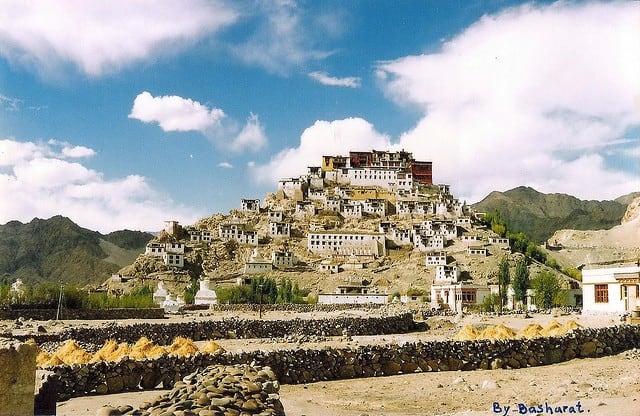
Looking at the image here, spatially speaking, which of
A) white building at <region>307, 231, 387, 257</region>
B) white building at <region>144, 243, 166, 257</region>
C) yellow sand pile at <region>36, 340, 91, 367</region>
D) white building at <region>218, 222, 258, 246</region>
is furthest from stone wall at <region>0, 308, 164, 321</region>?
white building at <region>218, 222, 258, 246</region>

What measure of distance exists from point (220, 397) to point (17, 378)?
2.83 metres

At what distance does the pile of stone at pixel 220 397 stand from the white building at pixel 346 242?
111 meters

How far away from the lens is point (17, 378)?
905cm

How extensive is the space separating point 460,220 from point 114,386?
11981 cm

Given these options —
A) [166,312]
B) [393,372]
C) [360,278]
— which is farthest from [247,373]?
[360,278]

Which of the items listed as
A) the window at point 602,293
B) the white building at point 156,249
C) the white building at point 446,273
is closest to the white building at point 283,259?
the white building at point 156,249

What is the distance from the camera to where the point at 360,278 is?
4067 inches

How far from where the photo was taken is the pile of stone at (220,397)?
822 cm

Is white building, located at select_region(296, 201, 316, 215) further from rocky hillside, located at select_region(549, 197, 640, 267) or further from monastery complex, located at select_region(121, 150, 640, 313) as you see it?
rocky hillside, located at select_region(549, 197, 640, 267)

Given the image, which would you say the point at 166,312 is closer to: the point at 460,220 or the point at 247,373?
the point at 247,373

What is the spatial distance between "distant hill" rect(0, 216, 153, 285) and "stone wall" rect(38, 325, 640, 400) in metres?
142

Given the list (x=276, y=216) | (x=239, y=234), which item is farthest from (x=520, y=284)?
(x=276, y=216)

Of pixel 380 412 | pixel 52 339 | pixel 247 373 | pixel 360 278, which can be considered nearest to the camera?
pixel 247 373

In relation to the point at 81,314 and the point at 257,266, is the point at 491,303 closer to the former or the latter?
the point at 81,314
